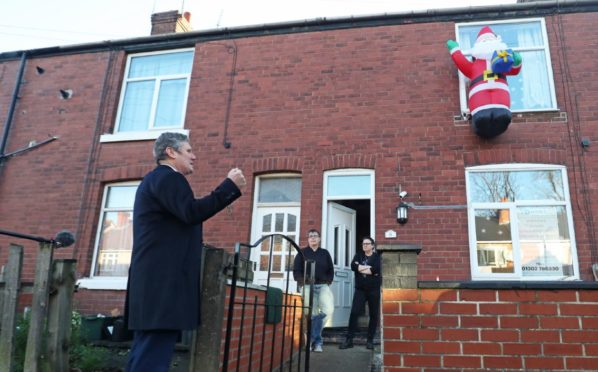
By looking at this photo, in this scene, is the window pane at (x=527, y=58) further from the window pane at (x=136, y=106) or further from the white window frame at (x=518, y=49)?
the window pane at (x=136, y=106)

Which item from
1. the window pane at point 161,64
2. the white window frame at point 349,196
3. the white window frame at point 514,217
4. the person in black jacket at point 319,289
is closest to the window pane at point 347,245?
the white window frame at point 349,196

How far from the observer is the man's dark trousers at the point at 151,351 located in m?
2.34

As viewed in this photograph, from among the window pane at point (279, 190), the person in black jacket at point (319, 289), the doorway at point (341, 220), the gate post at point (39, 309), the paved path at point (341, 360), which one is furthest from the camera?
the window pane at point (279, 190)

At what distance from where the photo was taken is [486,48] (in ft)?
23.8

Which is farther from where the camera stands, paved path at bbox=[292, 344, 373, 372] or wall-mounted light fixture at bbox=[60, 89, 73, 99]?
wall-mounted light fixture at bbox=[60, 89, 73, 99]

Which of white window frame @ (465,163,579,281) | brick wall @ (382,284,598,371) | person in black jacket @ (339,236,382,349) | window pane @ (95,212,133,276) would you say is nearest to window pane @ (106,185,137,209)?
window pane @ (95,212,133,276)

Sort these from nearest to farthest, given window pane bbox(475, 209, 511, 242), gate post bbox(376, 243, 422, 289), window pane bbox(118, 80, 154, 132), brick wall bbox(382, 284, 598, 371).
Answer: brick wall bbox(382, 284, 598, 371) → gate post bbox(376, 243, 422, 289) → window pane bbox(475, 209, 511, 242) → window pane bbox(118, 80, 154, 132)

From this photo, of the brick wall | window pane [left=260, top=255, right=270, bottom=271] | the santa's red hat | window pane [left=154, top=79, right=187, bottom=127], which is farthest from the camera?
window pane [left=154, top=79, right=187, bottom=127]

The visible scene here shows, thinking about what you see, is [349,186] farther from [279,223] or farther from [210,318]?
[210,318]

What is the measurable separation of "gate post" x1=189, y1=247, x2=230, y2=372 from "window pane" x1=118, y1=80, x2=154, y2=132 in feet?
21.4

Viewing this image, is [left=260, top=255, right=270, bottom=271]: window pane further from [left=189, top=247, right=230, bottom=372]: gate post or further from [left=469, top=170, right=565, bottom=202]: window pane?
[left=189, top=247, right=230, bottom=372]: gate post

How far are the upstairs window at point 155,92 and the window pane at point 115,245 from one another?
181cm

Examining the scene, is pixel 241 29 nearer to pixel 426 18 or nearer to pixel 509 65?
pixel 426 18

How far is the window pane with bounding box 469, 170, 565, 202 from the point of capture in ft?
23.1
